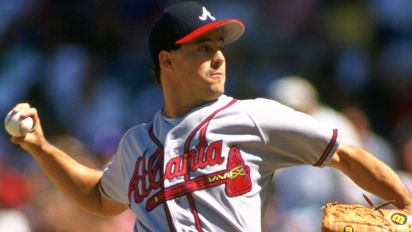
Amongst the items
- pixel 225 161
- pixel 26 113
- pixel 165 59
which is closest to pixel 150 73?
pixel 26 113

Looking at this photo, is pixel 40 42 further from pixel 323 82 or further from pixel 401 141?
pixel 401 141

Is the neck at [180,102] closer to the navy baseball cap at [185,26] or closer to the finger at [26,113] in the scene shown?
the navy baseball cap at [185,26]

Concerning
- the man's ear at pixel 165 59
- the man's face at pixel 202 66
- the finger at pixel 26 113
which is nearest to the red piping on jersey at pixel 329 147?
the man's face at pixel 202 66

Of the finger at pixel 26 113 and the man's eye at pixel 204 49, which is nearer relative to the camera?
the man's eye at pixel 204 49

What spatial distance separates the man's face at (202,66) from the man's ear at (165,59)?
0.03 m

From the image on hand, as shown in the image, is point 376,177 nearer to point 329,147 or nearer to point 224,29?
point 329,147

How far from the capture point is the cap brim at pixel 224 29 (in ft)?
16.6

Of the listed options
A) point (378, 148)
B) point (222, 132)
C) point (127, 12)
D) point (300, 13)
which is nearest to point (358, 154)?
point (222, 132)

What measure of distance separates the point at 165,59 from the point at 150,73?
585 cm

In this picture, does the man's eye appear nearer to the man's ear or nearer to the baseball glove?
the man's ear

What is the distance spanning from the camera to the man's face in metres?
5.11

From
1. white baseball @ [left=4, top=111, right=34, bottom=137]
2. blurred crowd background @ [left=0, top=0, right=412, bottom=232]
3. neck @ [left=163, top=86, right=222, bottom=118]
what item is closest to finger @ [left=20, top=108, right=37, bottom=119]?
white baseball @ [left=4, top=111, right=34, bottom=137]

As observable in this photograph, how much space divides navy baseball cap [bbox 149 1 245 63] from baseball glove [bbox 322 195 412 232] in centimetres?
92

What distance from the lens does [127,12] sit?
1209cm
